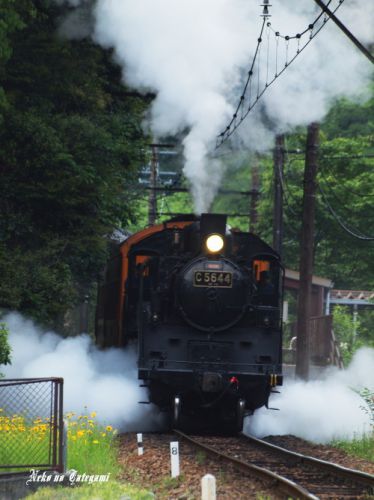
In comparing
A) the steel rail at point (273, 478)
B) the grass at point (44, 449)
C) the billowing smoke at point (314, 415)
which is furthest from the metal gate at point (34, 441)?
the billowing smoke at point (314, 415)

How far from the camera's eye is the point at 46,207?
22828 mm

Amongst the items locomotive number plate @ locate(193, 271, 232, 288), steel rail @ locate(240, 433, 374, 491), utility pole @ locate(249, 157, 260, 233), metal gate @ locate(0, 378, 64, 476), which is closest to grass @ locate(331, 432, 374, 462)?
steel rail @ locate(240, 433, 374, 491)

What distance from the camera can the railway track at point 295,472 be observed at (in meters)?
10.9

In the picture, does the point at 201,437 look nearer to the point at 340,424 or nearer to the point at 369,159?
the point at 340,424

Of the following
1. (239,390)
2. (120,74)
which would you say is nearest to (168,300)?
(239,390)

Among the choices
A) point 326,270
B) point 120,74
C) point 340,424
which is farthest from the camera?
point 326,270

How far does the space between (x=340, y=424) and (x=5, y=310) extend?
24.9 ft

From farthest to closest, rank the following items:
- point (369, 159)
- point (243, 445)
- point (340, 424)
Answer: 1. point (369, 159)
2. point (340, 424)
3. point (243, 445)

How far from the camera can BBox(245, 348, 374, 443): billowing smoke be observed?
58.7 ft

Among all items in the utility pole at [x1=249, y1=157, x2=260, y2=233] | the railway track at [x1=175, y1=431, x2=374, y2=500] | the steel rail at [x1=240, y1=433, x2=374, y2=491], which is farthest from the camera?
the utility pole at [x1=249, y1=157, x2=260, y2=233]

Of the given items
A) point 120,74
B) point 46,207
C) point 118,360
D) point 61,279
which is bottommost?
point 118,360

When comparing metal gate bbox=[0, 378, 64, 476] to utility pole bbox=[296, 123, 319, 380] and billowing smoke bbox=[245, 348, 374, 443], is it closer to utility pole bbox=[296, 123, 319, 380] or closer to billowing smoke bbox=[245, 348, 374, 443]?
billowing smoke bbox=[245, 348, 374, 443]

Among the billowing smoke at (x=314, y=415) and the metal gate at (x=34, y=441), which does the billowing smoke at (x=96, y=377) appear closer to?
the billowing smoke at (x=314, y=415)

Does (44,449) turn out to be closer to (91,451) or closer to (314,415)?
(91,451)
